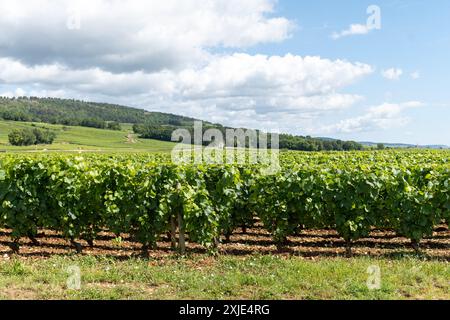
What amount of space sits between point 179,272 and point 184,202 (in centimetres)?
226

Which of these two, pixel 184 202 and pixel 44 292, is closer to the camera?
pixel 44 292

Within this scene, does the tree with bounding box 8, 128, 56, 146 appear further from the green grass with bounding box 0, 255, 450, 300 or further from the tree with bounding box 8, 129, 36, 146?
the green grass with bounding box 0, 255, 450, 300

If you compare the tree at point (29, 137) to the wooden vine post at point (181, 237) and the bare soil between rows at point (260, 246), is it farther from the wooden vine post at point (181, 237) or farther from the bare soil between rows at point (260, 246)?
the wooden vine post at point (181, 237)

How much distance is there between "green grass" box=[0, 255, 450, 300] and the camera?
7.42 m

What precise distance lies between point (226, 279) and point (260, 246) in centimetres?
474

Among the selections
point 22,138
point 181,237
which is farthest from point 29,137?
point 181,237

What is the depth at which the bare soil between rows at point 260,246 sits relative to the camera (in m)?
11.4

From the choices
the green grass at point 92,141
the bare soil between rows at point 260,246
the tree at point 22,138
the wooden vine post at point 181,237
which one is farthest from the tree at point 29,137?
the wooden vine post at point 181,237

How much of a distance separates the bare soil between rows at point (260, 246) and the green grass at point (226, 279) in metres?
1.47

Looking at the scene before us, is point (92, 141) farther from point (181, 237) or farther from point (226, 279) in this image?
point (226, 279)

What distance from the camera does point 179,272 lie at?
883 centimetres

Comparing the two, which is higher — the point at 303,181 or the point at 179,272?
the point at 303,181
